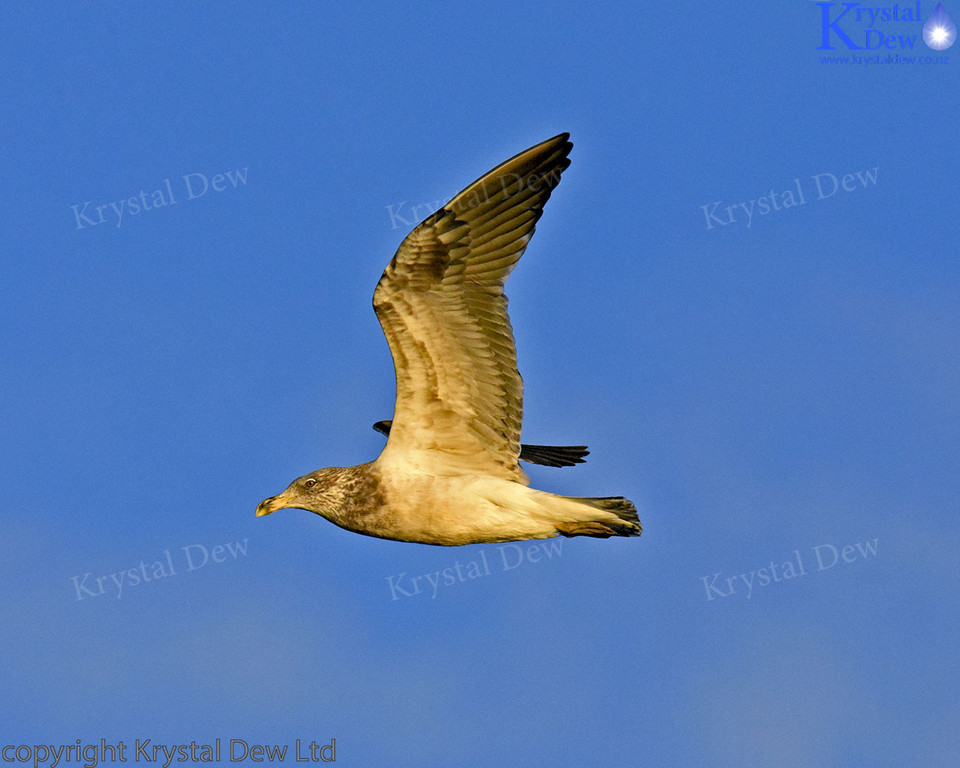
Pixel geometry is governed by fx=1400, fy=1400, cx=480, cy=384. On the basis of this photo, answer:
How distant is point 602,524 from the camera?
14.0 m

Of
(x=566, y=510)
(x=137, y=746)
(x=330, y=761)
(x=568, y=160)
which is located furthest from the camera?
(x=330, y=761)

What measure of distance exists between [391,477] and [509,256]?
2.61 m

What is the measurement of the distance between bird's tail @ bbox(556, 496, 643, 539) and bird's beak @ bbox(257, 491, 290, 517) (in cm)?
292

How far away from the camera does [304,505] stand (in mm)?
14586

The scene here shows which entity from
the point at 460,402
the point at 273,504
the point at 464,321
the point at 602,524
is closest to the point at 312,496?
the point at 273,504

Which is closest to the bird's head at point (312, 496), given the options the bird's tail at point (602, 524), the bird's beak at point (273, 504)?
the bird's beak at point (273, 504)

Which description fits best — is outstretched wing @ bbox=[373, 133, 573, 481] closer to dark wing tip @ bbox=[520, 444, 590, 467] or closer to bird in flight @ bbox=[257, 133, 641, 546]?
bird in flight @ bbox=[257, 133, 641, 546]

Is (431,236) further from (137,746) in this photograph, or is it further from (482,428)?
(137,746)

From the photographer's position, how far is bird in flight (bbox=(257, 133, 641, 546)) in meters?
13.1

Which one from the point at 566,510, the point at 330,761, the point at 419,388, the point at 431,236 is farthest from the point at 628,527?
the point at 330,761


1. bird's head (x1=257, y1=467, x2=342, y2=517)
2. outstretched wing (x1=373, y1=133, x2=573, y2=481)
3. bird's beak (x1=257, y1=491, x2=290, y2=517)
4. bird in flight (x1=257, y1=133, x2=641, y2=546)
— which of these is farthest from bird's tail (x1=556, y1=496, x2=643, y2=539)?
bird's beak (x1=257, y1=491, x2=290, y2=517)

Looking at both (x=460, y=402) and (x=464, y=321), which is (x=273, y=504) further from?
(x=464, y=321)

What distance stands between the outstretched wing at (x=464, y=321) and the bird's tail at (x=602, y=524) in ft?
2.44

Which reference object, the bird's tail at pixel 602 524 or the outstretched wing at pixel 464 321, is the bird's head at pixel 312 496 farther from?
the bird's tail at pixel 602 524
